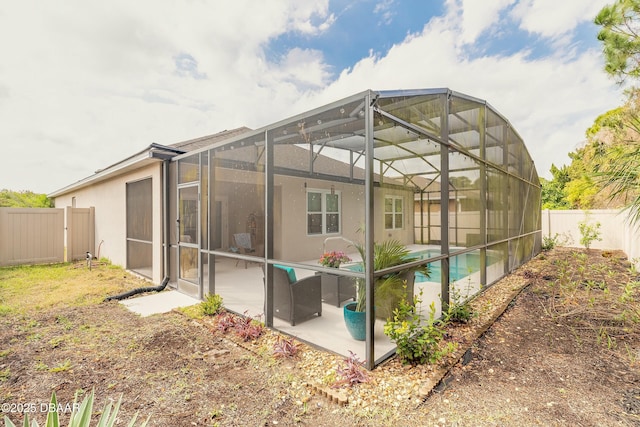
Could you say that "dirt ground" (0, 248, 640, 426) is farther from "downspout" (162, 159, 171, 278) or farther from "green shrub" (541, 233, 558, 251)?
"green shrub" (541, 233, 558, 251)

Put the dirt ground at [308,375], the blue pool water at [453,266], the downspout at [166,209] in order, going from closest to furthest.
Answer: the dirt ground at [308,375] < the blue pool water at [453,266] < the downspout at [166,209]

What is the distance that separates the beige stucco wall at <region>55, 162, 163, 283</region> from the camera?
5.94m

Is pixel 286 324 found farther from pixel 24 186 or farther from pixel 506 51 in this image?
pixel 24 186

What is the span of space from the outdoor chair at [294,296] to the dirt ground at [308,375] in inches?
14.7

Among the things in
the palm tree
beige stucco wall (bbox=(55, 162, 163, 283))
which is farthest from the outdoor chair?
beige stucco wall (bbox=(55, 162, 163, 283))

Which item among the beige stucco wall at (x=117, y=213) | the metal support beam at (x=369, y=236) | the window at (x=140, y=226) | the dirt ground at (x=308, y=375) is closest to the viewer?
the dirt ground at (x=308, y=375)

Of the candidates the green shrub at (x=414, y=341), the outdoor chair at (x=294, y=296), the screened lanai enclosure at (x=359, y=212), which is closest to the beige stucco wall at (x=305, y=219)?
the screened lanai enclosure at (x=359, y=212)

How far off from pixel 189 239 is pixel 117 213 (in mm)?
3953

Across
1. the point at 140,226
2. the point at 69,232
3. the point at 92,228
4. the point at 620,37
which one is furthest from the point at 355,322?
the point at 69,232

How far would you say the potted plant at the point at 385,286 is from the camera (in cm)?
292

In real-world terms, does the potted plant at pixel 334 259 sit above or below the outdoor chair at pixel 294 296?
above

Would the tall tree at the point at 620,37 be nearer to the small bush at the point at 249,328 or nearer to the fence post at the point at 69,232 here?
the small bush at the point at 249,328

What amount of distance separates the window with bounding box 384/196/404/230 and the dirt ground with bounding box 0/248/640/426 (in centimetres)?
141

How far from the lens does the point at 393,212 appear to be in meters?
3.45
